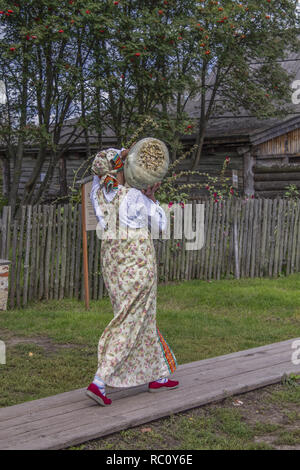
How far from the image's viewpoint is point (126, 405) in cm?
431

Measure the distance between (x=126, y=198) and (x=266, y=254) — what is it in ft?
22.6

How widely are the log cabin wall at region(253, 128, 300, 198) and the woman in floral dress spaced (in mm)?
11583

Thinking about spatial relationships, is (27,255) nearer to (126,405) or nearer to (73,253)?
(73,253)

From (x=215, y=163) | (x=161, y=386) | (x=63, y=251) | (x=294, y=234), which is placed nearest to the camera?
(x=161, y=386)

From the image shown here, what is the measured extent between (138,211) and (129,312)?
0.71 m

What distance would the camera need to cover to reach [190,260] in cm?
1008

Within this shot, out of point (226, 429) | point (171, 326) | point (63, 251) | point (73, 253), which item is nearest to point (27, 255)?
point (63, 251)

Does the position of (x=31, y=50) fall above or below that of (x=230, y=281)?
above

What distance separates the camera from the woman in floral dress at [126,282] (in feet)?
14.0

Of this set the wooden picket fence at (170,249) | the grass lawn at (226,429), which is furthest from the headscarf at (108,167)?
the wooden picket fence at (170,249)

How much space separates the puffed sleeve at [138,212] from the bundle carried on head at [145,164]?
0.08m

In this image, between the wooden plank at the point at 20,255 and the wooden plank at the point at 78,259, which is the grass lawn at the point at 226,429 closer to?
the wooden plank at the point at 20,255
